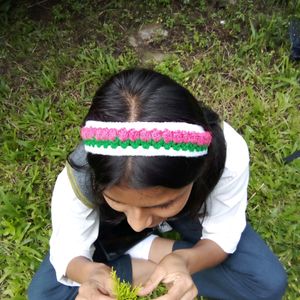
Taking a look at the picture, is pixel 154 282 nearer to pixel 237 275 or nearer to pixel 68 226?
pixel 68 226

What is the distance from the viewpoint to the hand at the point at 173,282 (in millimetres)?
1562

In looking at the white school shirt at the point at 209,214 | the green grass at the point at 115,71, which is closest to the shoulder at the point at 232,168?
the white school shirt at the point at 209,214

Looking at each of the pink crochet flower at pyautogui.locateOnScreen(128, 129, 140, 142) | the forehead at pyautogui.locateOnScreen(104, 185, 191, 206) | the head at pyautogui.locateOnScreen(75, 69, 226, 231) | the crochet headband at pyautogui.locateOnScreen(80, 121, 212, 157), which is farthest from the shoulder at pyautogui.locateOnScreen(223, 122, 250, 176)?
the pink crochet flower at pyautogui.locateOnScreen(128, 129, 140, 142)

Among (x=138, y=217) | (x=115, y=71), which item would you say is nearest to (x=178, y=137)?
(x=138, y=217)

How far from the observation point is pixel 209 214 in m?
1.90

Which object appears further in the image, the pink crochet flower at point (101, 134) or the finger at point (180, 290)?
the finger at point (180, 290)

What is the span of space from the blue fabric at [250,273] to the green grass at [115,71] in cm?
26

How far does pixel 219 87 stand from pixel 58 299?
1.35 m

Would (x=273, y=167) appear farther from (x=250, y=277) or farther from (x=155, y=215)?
(x=155, y=215)

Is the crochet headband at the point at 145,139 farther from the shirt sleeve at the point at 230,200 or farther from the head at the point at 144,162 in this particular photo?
the shirt sleeve at the point at 230,200

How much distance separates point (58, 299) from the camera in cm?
212

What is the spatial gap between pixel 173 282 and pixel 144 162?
491mm

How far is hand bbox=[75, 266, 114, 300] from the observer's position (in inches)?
61.1

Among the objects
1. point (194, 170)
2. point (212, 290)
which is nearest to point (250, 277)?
point (212, 290)
